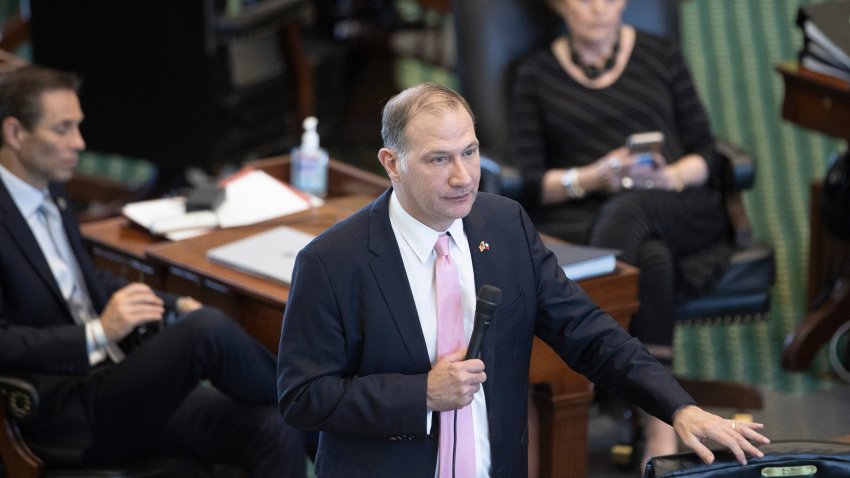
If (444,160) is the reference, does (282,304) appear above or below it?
below

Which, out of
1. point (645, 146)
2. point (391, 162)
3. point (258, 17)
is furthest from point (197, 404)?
point (258, 17)

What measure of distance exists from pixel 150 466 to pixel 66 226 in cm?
62

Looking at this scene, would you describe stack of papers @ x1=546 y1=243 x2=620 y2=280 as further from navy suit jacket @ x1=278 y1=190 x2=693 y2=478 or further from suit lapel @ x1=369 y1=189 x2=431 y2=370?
suit lapel @ x1=369 y1=189 x2=431 y2=370

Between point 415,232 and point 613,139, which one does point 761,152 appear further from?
point 415,232

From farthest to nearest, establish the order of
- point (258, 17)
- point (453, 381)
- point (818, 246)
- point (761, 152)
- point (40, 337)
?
point (761, 152)
point (258, 17)
point (818, 246)
point (40, 337)
point (453, 381)

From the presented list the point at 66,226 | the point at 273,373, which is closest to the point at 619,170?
the point at 273,373

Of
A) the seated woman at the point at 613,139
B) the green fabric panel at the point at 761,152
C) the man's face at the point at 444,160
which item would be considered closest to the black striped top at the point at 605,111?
the seated woman at the point at 613,139

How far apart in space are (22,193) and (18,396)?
1.71 ft

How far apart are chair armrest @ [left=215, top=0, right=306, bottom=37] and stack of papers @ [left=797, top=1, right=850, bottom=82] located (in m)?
2.00

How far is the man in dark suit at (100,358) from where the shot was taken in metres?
3.04

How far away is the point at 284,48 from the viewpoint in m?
5.62

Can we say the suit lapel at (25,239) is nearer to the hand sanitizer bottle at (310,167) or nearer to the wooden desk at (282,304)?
the wooden desk at (282,304)

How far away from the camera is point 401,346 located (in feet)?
7.90

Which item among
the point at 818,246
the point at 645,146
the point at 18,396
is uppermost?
the point at 645,146
